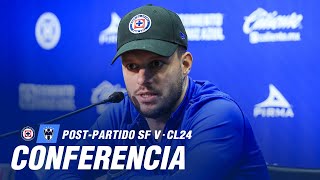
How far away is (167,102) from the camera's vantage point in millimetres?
1748

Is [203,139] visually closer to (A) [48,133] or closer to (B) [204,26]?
(B) [204,26]

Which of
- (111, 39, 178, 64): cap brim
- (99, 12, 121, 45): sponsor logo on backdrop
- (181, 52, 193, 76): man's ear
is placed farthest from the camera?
(99, 12, 121, 45): sponsor logo on backdrop

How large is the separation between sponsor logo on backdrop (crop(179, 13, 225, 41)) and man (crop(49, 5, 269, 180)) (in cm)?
6

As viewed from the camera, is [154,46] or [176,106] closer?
[154,46]

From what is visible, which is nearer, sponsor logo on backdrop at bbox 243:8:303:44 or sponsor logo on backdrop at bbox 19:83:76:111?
sponsor logo on backdrop at bbox 243:8:303:44

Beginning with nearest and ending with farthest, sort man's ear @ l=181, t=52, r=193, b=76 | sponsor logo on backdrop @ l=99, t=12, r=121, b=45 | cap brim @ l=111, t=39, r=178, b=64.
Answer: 1. cap brim @ l=111, t=39, r=178, b=64
2. man's ear @ l=181, t=52, r=193, b=76
3. sponsor logo on backdrop @ l=99, t=12, r=121, b=45

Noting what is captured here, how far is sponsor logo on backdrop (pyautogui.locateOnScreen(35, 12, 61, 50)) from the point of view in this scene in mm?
1871

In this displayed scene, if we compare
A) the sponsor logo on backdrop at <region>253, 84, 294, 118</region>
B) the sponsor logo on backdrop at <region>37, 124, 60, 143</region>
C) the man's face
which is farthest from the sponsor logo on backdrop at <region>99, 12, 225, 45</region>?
the sponsor logo on backdrop at <region>37, 124, 60, 143</region>

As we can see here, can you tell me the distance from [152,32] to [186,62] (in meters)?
0.18

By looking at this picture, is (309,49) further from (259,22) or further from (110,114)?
(110,114)

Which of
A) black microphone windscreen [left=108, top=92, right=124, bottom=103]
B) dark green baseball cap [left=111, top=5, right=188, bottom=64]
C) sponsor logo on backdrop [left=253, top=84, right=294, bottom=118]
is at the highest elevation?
dark green baseball cap [left=111, top=5, right=188, bottom=64]

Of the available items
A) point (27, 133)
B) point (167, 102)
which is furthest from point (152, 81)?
point (27, 133)

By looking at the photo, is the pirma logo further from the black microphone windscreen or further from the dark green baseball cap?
the dark green baseball cap

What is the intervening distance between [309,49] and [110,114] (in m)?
0.73
